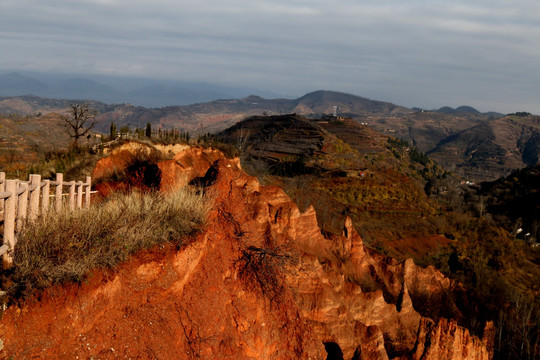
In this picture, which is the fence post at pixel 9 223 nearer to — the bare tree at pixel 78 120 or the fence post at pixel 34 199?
the fence post at pixel 34 199

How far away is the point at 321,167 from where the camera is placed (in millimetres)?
76562

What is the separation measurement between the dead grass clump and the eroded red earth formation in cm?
19

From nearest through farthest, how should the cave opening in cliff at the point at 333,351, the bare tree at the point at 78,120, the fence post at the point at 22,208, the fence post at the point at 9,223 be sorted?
1. the fence post at the point at 9,223
2. the fence post at the point at 22,208
3. the cave opening in cliff at the point at 333,351
4. the bare tree at the point at 78,120

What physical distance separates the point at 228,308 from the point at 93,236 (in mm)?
2716

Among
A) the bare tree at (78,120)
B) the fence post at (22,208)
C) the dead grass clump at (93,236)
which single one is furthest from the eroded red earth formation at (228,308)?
the bare tree at (78,120)

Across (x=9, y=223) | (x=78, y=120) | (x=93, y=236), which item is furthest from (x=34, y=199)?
(x=78, y=120)

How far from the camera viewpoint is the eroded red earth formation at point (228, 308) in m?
5.17

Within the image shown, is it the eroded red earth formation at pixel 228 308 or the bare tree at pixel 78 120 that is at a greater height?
the bare tree at pixel 78 120

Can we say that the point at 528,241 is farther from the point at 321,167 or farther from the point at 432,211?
the point at 321,167

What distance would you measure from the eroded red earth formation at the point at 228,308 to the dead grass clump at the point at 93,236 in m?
0.19

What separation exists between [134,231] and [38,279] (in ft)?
5.51

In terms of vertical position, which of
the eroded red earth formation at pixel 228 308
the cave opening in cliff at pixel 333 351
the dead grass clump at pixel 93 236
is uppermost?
the dead grass clump at pixel 93 236

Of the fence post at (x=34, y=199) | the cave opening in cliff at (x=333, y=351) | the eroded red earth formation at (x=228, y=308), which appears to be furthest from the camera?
the cave opening in cliff at (x=333, y=351)

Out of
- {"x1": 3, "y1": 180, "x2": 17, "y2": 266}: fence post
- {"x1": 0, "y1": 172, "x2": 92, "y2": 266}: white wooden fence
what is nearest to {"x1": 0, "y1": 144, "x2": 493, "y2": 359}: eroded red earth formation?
{"x1": 3, "y1": 180, "x2": 17, "y2": 266}: fence post
